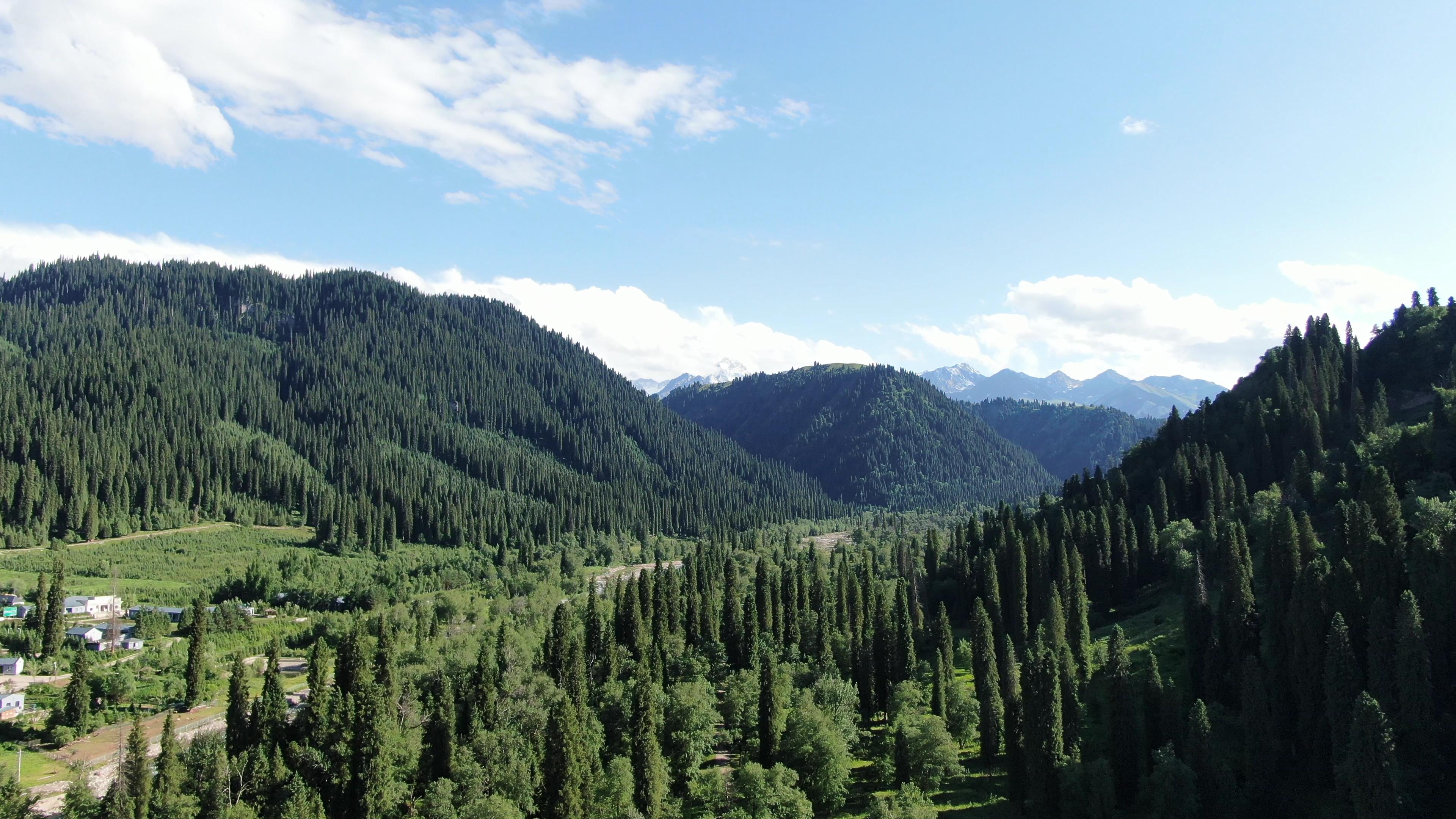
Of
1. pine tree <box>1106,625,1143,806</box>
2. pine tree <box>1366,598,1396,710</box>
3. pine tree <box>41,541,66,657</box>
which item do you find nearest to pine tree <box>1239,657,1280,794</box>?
pine tree <box>1366,598,1396,710</box>

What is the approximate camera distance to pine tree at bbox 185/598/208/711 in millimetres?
102750

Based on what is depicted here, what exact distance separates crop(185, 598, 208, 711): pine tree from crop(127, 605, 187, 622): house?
109 feet

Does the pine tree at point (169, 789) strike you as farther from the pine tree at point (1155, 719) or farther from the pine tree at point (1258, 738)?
the pine tree at point (1258, 738)

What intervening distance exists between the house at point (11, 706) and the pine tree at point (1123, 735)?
118631 millimetres

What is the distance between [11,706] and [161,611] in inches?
1529

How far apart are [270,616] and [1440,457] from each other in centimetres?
17891

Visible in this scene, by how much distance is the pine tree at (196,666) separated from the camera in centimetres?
10275

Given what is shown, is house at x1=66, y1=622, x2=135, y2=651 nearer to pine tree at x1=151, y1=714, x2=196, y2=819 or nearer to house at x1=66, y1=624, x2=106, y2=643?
house at x1=66, y1=624, x2=106, y2=643

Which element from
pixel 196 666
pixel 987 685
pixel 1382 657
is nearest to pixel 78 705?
pixel 196 666

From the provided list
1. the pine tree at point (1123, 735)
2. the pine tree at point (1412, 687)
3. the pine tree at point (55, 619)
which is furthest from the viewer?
the pine tree at point (55, 619)

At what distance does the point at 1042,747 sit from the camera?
226 ft

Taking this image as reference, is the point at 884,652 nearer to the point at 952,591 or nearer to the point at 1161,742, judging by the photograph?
the point at 1161,742

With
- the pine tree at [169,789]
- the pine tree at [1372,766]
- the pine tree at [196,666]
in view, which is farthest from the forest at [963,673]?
the pine tree at [196,666]

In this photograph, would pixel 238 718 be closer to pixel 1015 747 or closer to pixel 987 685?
pixel 1015 747
